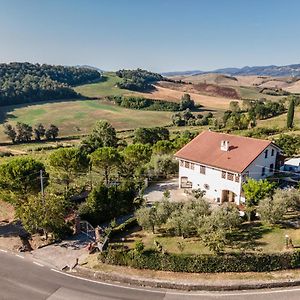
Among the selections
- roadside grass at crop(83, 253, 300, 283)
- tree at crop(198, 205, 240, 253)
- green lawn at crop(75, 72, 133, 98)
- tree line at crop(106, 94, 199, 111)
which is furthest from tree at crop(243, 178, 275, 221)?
green lawn at crop(75, 72, 133, 98)

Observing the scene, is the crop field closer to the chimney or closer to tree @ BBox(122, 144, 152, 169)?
tree @ BBox(122, 144, 152, 169)

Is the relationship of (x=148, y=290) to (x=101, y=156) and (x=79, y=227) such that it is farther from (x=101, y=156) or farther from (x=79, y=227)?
(x=101, y=156)

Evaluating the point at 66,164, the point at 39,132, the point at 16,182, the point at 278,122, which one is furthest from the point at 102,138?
the point at 278,122

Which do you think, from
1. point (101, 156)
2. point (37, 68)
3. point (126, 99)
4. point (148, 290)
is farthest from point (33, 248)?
point (37, 68)

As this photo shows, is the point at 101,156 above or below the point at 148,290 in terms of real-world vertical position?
above

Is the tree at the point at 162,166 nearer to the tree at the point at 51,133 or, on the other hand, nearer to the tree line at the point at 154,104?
the tree at the point at 51,133

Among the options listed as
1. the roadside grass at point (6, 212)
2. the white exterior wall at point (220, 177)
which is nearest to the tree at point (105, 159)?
A: the white exterior wall at point (220, 177)

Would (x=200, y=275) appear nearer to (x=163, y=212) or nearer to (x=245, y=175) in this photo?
(x=163, y=212)
